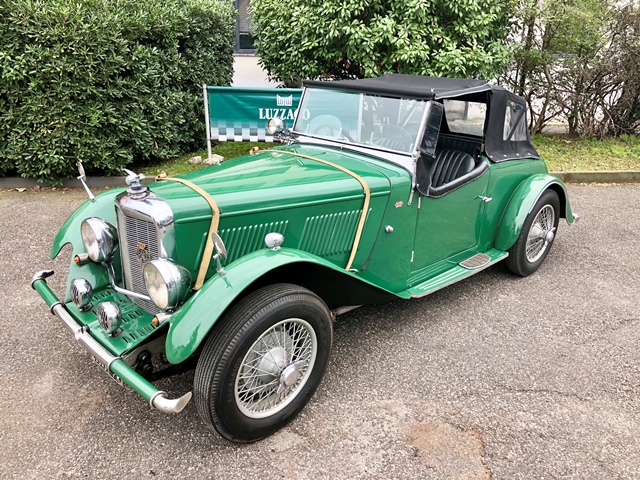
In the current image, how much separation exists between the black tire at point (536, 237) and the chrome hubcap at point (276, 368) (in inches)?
96.7

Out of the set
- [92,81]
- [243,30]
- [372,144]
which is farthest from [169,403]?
[243,30]

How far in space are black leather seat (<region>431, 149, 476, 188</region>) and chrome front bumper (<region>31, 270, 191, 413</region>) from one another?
2737 millimetres

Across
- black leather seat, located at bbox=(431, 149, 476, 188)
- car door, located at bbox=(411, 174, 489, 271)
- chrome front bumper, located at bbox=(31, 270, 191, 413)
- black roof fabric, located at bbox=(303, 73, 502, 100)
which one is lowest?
chrome front bumper, located at bbox=(31, 270, 191, 413)

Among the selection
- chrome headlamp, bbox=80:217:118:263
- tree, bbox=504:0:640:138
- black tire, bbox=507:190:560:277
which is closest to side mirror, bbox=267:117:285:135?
chrome headlamp, bbox=80:217:118:263

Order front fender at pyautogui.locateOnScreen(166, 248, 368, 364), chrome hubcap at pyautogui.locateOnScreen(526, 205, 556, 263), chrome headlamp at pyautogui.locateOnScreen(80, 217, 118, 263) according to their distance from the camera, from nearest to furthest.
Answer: front fender at pyautogui.locateOnScreen(166, 248, 368, 364)
chrome headlamp at pyautogui.locateOnScreen(80, 217, 118, 263)
chrome hubcap at pyautogui.locateOnScreen(526, 205, 556, 263)

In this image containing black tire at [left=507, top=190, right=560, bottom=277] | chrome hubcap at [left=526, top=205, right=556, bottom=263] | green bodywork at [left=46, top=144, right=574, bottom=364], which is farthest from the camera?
chrome hubcap at [left=526, top=205, right=556, bottom=263]

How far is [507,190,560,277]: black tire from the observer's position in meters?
4.29

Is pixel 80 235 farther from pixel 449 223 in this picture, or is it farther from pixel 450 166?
pixel 450 166

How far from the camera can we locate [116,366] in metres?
2.32

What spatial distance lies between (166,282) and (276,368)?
0.73m

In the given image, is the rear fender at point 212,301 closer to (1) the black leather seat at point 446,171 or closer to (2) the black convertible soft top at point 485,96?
(1) the black leather seat at point 446,171

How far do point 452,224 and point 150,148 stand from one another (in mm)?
4855

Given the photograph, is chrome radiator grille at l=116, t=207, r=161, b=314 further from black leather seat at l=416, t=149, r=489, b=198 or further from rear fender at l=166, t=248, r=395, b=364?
black leather seat at l=416, t=149, r=489, b=198

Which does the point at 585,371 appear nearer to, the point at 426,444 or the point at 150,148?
the point at 426,444
